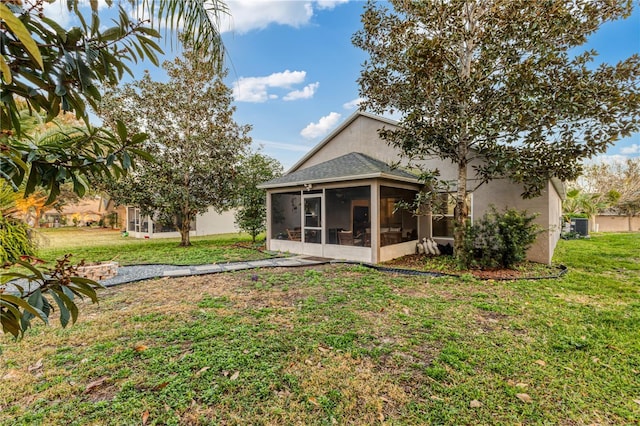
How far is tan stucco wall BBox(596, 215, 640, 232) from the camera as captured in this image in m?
26.3

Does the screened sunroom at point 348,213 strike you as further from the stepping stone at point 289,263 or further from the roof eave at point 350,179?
the stepping stone at point 289,263

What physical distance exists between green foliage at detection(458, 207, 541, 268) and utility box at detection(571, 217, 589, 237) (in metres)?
14.8

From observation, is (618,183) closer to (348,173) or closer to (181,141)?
(348,173)

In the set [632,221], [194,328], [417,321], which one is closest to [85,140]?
[194,328]

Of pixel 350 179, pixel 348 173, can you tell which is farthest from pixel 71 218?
pixel 350 179

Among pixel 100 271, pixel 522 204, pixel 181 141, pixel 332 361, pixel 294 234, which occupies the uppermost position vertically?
pixel 181 141

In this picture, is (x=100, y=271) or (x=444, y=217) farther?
(x=444, y=217)

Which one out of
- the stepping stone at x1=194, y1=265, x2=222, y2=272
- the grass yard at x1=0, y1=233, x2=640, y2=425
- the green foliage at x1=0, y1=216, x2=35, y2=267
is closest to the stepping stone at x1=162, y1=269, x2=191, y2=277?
the stepping stone at x1=194, y1=265, x2=222, y2=272

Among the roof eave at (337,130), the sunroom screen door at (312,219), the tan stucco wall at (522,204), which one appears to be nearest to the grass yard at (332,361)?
the tan stucco wall at (522,204)

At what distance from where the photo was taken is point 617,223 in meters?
27.1

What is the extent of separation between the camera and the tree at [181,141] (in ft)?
45.2

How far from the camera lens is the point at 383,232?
1005cm

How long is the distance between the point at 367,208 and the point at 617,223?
30.7 metres

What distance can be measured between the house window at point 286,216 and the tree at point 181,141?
3.56 meters
